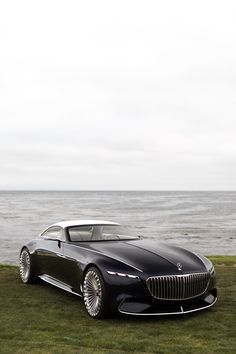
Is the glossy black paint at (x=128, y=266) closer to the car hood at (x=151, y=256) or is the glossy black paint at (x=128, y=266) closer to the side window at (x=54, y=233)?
the car hood at (x=151, y=256)

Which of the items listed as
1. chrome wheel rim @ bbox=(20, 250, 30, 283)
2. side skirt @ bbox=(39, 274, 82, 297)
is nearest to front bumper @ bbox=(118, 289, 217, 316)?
side skirt @ bbox=(39, 274, 82, 297)

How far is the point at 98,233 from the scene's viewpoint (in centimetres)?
857

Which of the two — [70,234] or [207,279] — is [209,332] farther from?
[70,234]

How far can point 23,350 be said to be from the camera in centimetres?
520

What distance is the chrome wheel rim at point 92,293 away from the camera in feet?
22.3

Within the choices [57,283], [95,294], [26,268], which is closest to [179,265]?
[95,294]

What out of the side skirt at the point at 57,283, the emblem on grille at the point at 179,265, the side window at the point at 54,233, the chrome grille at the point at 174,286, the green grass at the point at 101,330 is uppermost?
the side window at the point at 54,233

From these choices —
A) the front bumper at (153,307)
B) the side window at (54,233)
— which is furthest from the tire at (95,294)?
the side window at (54,233)

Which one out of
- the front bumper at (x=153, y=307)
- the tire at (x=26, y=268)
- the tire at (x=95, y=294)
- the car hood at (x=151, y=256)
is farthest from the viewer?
the tire at (x=26, y=268)

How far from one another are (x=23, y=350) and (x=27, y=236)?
27385mm

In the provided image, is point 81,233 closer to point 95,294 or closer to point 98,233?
point 98,233

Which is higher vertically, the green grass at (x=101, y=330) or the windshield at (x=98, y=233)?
the windshield at (x=98, y=233)

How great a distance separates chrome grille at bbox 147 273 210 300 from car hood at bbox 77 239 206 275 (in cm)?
10

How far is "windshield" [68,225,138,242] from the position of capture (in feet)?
27.5
